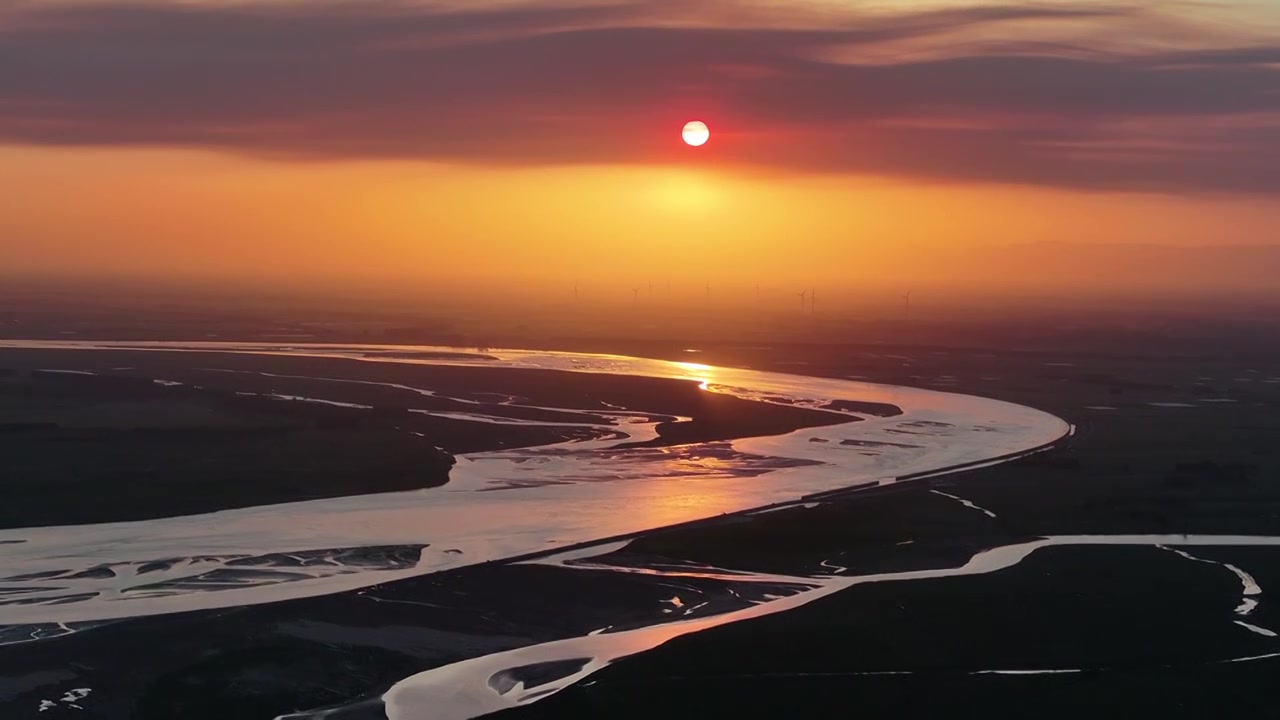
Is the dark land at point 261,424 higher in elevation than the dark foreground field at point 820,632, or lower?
higher

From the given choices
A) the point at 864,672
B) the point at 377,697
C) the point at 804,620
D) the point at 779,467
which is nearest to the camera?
the point at 377,697

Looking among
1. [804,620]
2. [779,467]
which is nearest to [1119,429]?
[779,467]

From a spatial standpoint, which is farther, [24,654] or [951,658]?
[951,658]

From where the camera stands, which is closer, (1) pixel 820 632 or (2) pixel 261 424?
(1) pixel 820 632

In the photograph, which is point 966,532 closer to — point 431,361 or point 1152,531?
point 1152,531

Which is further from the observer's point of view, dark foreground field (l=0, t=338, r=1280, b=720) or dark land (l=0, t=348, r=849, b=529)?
dark land (l=0, t=348, r=849, b=529)

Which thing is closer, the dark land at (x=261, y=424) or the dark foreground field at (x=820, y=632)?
the dark foreground field at (x=820, y=632)

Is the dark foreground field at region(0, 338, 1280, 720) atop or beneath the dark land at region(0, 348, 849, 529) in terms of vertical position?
beneath

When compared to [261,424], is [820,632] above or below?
below
